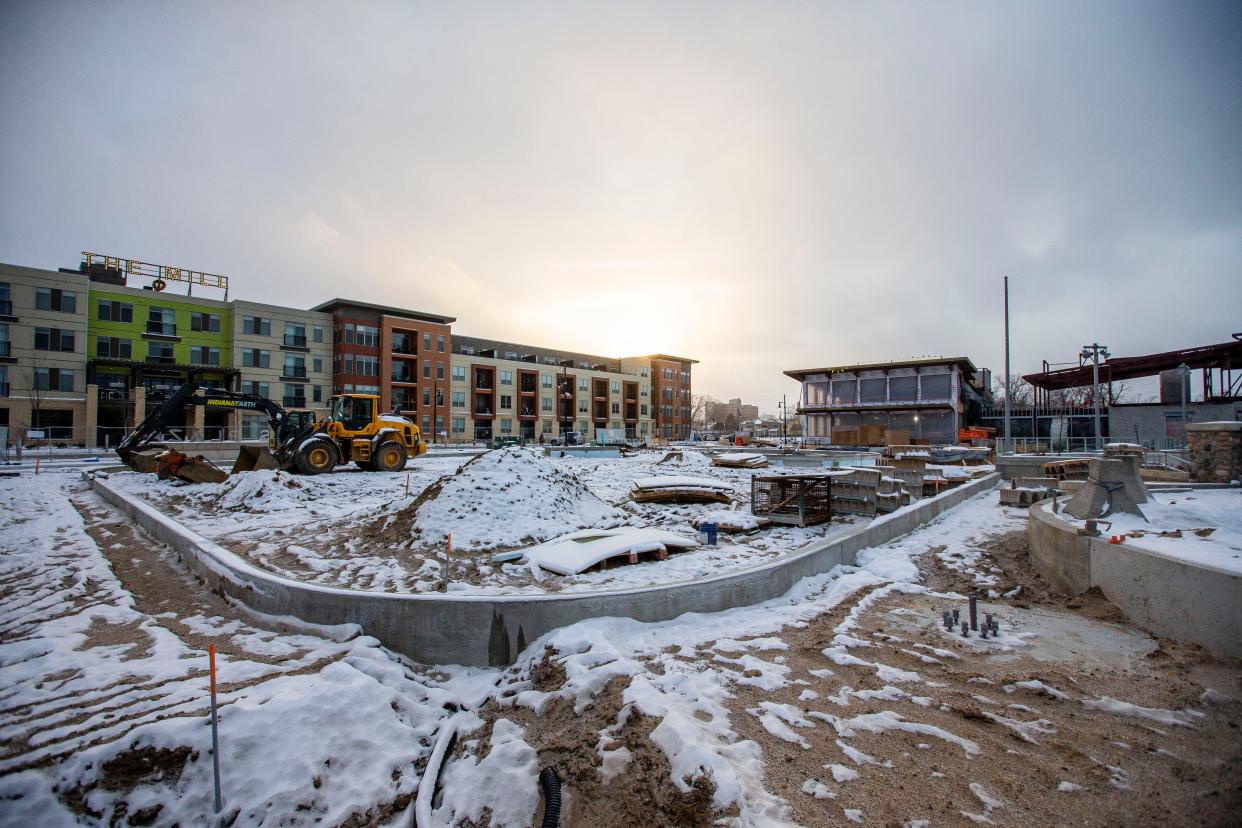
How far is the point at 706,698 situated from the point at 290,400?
55428 millimetres

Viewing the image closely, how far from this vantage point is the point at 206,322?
153ft

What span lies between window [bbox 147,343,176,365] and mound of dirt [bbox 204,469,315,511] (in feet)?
124

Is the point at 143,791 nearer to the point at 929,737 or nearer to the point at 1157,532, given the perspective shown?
the point at 929,737

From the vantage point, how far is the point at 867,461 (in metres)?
31.8

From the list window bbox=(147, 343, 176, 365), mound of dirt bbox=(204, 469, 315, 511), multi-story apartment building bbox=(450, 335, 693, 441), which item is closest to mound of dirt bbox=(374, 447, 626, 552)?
mound of dirt bbox=(204, 469, 315, 511)

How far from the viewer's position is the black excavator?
19.0 m

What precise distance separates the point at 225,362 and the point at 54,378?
1066 cm

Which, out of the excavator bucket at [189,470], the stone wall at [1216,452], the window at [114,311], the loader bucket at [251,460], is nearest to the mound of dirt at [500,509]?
the loader bucket at [251,460]

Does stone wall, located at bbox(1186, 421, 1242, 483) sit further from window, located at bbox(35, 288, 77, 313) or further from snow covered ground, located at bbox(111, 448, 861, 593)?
window, located at bbox(35, 288, 77, 313)

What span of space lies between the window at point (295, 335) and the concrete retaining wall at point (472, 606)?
162 ft

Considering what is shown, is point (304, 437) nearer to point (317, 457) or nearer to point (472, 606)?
point (317, 457)

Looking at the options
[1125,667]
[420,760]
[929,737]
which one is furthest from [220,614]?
[1125,667]

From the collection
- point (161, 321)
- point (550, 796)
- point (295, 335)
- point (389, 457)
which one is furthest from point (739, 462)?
point (161, 321)

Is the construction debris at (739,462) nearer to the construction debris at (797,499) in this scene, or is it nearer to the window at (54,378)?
the construction debris at (797,499)
